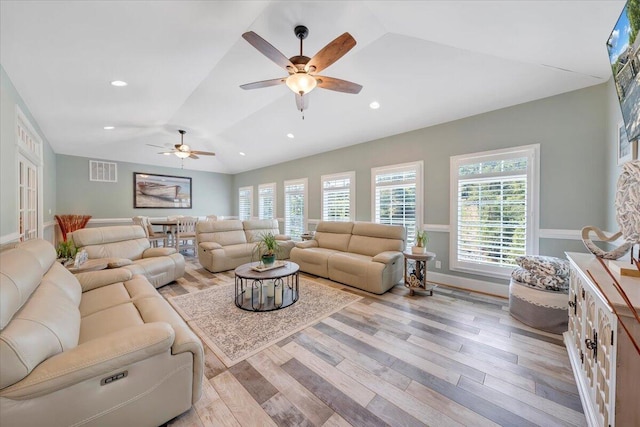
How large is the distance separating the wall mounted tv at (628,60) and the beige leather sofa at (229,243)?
4909 mm

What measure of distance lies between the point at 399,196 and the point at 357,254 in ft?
4.37

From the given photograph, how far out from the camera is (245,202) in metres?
8.48

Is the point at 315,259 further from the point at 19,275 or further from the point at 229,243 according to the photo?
the point at 19,275

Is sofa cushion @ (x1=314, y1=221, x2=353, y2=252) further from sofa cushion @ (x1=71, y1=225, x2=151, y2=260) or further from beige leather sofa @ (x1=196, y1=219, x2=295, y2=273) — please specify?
sofa cushion @ (x1=71, y1=225, x2=151, y2=260)

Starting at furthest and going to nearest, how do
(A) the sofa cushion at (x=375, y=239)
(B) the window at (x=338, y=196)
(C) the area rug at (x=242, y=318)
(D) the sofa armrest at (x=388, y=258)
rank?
(B) the window at (x=338, y=196) < (A) the sofa cushion at (x=375, y=239) < (D) the sofa armrest at (x=388, y=258) < (C) the area rug at (x=242, y=318)

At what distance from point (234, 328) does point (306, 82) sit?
2676mm

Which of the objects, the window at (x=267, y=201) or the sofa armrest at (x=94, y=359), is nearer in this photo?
the sofa armrest at (x=94, y=359)

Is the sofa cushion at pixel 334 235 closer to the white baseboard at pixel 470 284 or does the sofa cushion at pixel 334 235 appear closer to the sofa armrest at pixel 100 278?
the white baseboard at pixel 470 284

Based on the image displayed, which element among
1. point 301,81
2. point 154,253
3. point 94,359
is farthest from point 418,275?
point 154,253

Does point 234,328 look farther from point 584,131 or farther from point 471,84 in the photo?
point 584,131

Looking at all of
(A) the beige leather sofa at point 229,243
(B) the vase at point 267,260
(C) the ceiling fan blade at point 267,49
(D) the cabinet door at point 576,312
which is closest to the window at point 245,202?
(A) the beige leather sofa at point 229,243

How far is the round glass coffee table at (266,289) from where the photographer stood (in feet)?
9.70

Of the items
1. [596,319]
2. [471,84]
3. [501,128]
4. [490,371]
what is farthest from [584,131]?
[490,371]

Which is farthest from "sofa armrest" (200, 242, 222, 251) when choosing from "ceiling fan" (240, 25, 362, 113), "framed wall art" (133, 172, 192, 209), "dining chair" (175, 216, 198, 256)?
"framed wall art" (133, 172, 192, 209)
